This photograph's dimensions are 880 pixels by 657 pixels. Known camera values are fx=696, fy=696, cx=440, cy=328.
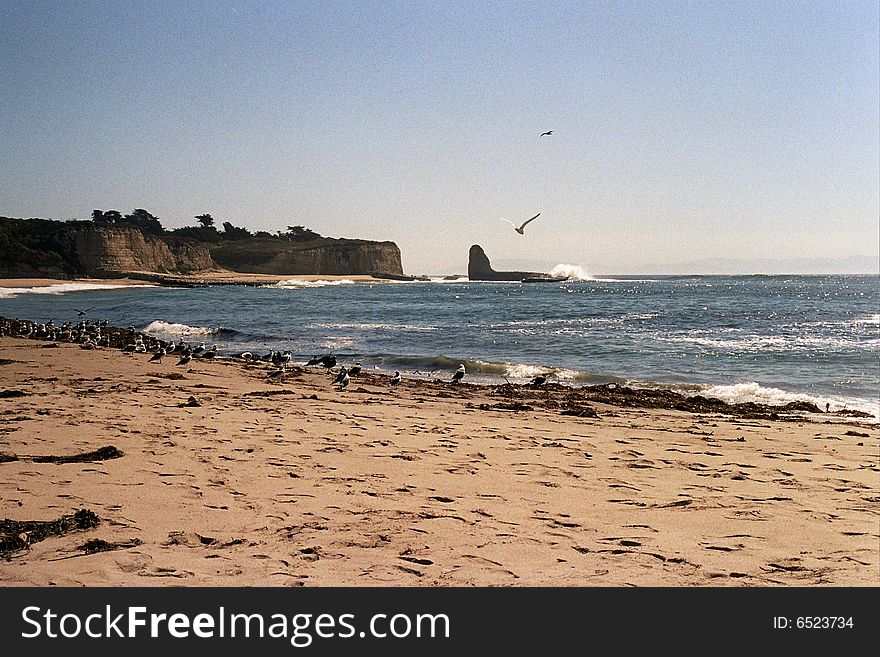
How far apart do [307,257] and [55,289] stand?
58.5 meters

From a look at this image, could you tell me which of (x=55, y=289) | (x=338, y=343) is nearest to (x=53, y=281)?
(x=55, y=289)

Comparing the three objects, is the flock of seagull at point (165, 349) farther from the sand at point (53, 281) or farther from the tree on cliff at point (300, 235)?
the tree on cliff at point (300, 235)

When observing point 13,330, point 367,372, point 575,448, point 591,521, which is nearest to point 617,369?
point 367,372

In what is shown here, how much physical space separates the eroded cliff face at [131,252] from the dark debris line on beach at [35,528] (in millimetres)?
62032

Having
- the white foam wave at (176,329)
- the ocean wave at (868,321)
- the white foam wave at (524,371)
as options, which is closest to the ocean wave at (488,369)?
the white foam wave at (524,371)

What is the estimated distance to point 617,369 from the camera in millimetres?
14508

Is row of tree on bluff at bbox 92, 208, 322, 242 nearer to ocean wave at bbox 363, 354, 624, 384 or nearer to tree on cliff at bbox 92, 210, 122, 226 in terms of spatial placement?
tree on cliff at bbox 92, 210, 122, 226

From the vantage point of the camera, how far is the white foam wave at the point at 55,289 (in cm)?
3988
